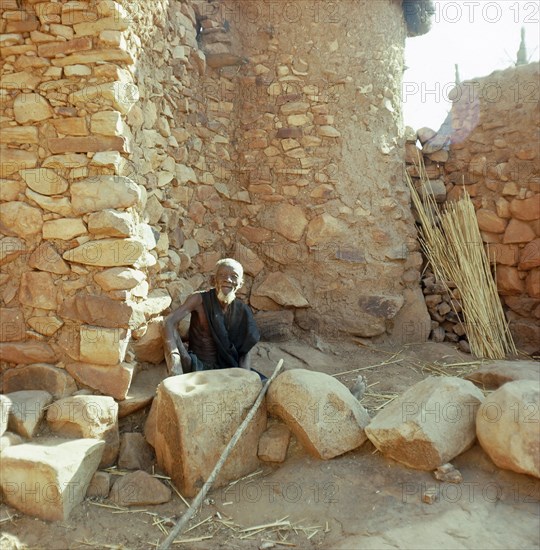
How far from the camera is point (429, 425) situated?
105 inches

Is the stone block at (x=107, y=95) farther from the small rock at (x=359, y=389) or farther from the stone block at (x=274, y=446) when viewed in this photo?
the small rock at (x=359, y=389)

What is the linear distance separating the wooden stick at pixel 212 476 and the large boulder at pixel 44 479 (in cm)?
58

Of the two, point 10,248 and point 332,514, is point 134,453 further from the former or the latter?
point 10,248

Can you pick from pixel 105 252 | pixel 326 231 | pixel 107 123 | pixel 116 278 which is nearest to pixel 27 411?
pixel 116 278

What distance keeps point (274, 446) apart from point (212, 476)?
449 mm

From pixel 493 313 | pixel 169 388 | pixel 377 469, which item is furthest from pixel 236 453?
pixel 493 313

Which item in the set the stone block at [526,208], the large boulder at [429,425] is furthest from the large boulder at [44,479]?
the stone block at [526,208]

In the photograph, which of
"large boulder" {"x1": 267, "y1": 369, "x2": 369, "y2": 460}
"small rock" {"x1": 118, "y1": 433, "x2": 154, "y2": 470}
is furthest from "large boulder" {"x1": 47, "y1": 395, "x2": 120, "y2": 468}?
"large boulder" {"x1": 267, "y1": 369, "x2": 369, "y2": 460}

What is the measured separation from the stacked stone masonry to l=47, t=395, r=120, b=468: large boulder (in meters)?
3.07

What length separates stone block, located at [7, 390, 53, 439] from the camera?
2949mm

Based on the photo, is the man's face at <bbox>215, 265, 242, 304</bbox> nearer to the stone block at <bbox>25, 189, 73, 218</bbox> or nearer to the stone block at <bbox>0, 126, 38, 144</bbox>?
the stone block at <bbox>25, 189, 73, 218</bbox>

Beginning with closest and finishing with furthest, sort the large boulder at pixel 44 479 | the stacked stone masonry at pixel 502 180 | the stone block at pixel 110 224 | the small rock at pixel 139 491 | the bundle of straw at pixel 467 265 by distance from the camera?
the large boulder at pixel 44 479, the small rock at pixel 139 491, the stone block at pixel 110 224, the bundle of straw at pixel 467 265, the stacked stone masonry at pixel 502 180

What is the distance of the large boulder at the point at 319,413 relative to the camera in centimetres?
291

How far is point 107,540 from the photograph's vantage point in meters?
2.52
